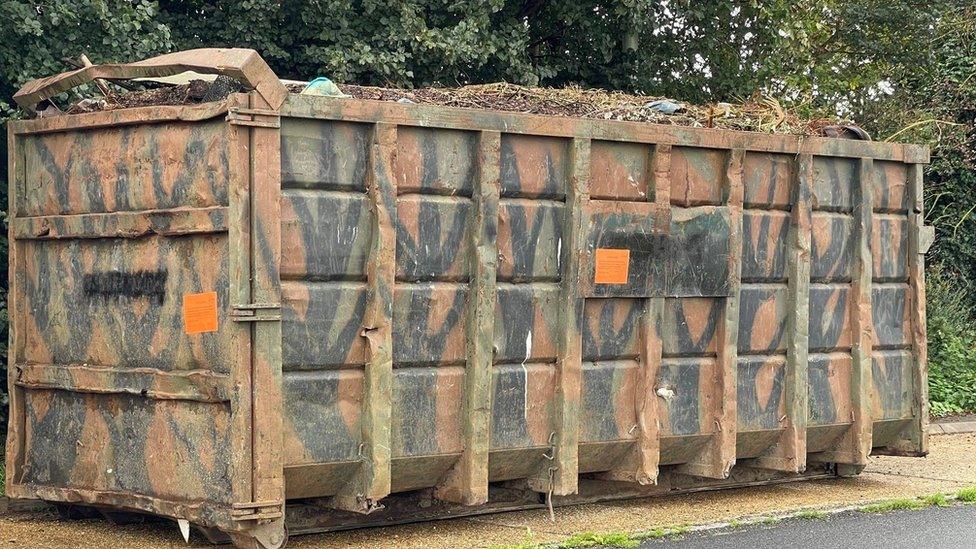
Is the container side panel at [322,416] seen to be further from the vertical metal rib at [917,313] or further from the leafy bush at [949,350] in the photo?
the leafy bush at [949,350]

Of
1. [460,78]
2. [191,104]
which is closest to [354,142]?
[191,104]

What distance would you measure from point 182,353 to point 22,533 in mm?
1567

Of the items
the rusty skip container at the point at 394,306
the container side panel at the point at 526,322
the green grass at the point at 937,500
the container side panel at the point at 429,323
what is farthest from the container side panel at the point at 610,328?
the green grass at the point at 937,500

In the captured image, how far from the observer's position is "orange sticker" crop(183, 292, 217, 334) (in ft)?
22.7

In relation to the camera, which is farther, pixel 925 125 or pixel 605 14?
pixel 925 125

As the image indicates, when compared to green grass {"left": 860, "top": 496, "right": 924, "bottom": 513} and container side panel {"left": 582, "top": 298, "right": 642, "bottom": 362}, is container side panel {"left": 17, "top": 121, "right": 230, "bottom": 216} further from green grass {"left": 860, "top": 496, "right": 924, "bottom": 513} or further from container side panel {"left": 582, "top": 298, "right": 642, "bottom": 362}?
green grass {"left": 860, "top": 496, "right": 924, "bottom": 513}

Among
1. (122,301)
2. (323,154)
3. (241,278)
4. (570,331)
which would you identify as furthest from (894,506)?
(122,301)

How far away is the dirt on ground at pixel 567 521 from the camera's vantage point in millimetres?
7598

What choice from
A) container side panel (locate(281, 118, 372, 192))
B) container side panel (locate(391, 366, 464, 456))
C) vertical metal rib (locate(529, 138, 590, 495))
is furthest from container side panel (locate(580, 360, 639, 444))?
container side panel (locate(281, 118, 372, 192))

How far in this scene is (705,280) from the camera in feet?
28.7

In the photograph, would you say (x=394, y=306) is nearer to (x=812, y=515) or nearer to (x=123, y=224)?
(x=123, y=224)

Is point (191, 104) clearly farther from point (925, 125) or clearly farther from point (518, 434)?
point (925, 125)

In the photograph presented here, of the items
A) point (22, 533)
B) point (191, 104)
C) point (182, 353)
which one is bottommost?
point (22, 533)

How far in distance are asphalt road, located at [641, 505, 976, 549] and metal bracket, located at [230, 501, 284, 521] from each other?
79.1 inches
